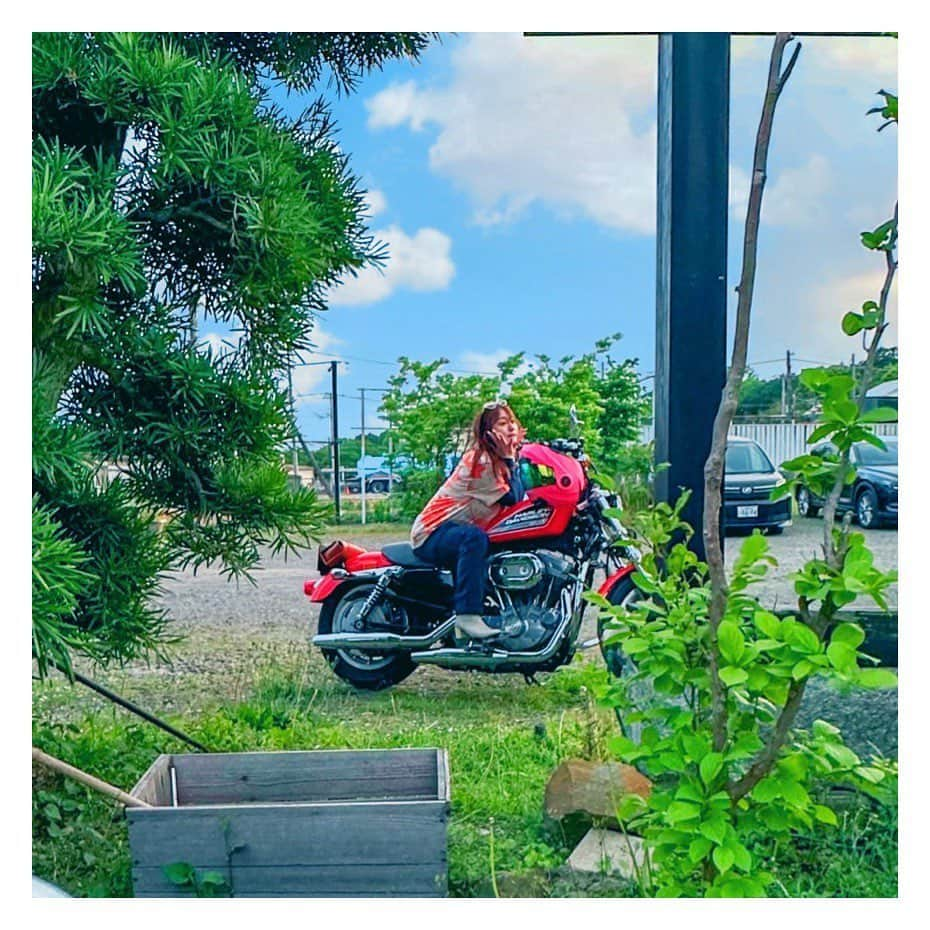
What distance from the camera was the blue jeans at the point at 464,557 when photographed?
3100 millimetres

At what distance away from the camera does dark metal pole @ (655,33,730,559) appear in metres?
3.03

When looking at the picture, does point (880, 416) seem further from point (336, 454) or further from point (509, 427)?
point (336, 454)

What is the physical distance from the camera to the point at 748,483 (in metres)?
3.07

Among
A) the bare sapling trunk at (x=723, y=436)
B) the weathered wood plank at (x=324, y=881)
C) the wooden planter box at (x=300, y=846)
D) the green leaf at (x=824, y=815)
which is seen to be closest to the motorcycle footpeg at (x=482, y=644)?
the wooden planter box at (x=300, y=846)

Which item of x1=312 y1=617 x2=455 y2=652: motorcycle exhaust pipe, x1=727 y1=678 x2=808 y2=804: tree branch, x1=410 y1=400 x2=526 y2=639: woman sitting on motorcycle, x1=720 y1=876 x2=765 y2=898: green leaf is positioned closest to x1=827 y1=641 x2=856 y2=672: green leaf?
x1=727 y1=678 x2=808 y2=804: tree branch

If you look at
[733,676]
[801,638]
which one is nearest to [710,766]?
[733,676]

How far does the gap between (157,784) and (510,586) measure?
1159 millimetres

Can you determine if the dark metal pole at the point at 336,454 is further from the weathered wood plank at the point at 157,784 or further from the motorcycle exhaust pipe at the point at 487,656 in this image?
the weathered wood plank at the point at 157,784

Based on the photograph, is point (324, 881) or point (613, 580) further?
point (613, 580)

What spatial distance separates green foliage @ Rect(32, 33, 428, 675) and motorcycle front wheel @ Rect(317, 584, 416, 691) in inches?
9.2

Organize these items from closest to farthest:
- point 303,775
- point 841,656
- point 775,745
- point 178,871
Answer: point 841,656 → point 775,745 → point 178,871 → point 303,775
